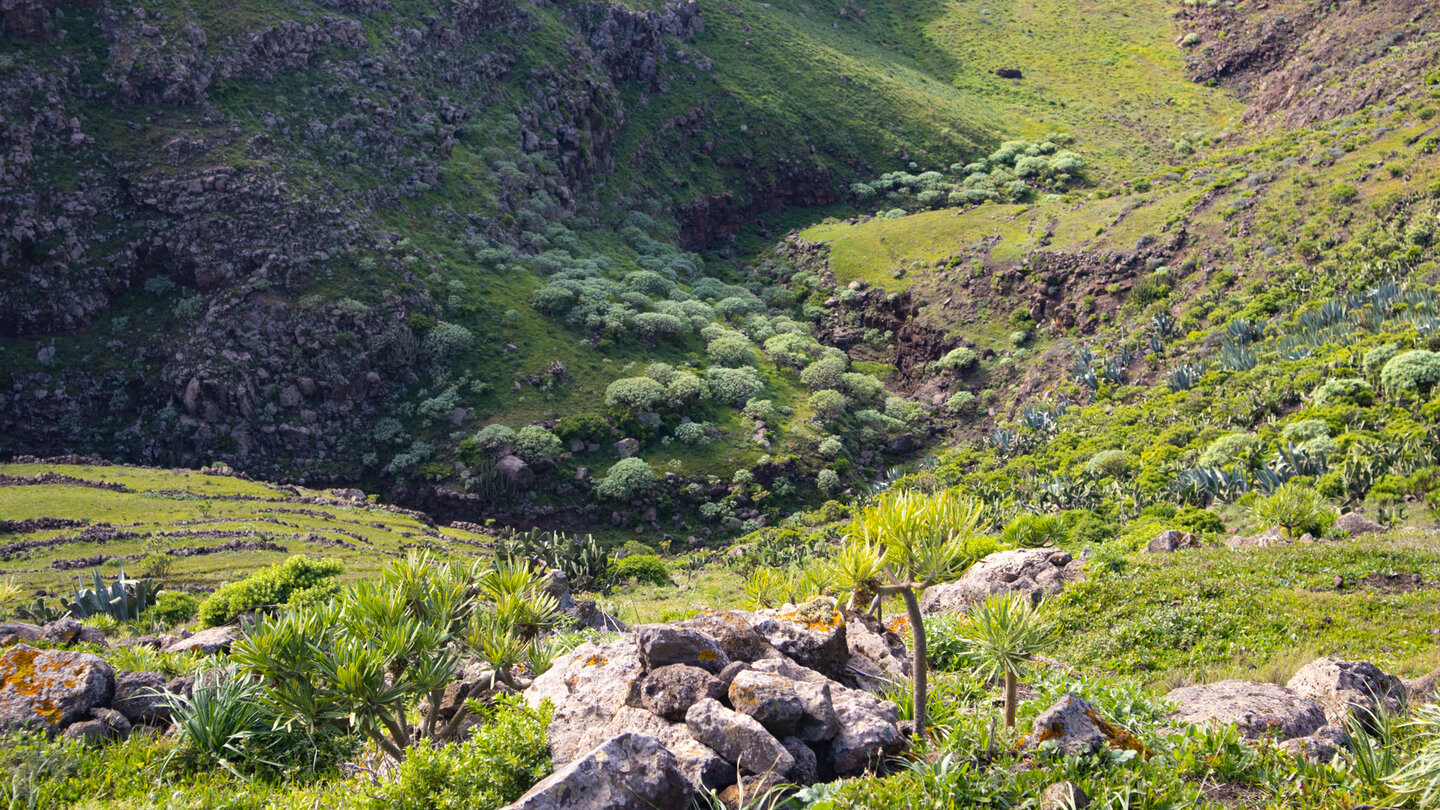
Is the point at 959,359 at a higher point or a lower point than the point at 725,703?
lower

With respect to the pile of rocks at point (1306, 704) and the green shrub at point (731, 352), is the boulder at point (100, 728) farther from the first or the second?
the green shrub at point (731, 352)

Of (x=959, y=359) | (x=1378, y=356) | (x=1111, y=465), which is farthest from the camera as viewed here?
(x=959, y=359)

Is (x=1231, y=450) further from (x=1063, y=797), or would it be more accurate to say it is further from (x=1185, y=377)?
(x=1063, y=797)

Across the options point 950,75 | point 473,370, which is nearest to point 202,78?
point 473,370

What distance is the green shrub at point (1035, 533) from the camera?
22172 mm

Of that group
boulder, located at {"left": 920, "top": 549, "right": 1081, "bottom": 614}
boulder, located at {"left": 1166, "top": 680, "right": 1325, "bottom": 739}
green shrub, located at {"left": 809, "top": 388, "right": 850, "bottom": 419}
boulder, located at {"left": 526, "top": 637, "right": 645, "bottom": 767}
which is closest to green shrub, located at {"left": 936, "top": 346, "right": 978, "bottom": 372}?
green shrub, located at {"left": 809, "top": 388, "right": 850, "bottom": 419}

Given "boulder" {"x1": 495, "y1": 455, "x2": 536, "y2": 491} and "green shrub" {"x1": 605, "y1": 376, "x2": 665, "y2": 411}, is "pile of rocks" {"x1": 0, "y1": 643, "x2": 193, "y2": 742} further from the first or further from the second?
"green shrub" {"x1": 605, "y1": 376, "x2": 665, "y2": 411}

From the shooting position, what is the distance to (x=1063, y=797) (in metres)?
5.86

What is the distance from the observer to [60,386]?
36.4 m

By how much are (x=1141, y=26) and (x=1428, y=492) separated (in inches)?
4024

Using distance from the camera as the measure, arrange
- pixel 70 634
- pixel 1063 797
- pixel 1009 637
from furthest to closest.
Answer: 1. pixel 70 634
2. pixel 1009 637
3. pixel 1063 797

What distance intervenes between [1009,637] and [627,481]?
31816mm

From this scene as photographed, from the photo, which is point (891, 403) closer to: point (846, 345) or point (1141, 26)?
point (846, 345)

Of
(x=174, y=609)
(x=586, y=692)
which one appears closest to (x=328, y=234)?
(x=174, y=609)
